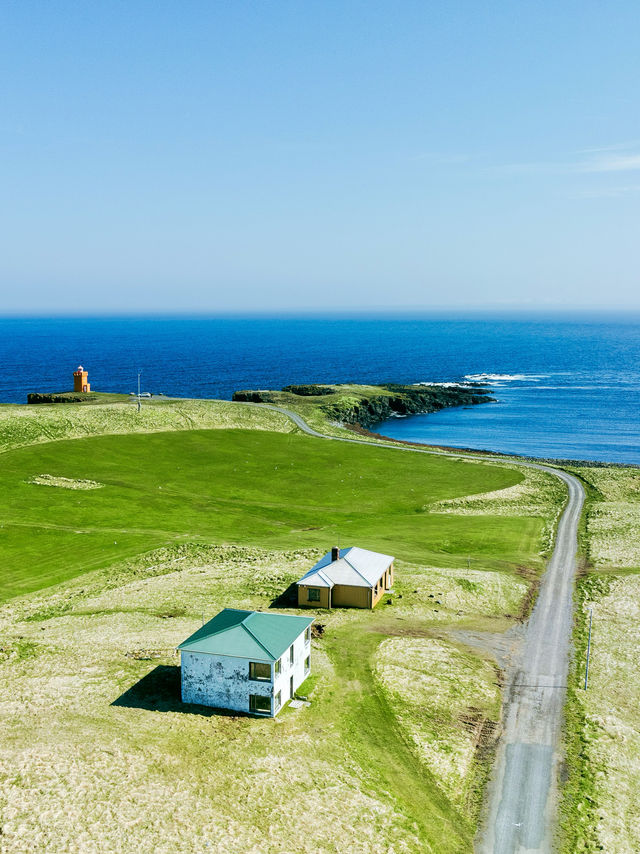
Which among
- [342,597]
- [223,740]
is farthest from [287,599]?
[223,740]

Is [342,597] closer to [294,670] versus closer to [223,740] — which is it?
[294,670]

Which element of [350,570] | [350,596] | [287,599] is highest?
[350,570]

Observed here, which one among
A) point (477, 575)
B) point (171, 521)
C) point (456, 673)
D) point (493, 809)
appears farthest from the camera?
point (171, 521)

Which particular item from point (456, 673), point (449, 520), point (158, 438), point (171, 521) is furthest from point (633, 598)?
point (158, 438)

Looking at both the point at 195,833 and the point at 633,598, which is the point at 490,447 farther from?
the point at 195,833

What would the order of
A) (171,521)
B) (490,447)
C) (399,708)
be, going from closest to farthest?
(399,708) < (171,521) < (490,447)

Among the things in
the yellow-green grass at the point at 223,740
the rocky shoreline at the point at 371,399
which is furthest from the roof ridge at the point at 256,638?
the rocky shoreline at the point at 371,399

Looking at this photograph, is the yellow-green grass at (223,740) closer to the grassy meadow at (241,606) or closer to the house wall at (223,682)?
the grassy meadow at (241,606)

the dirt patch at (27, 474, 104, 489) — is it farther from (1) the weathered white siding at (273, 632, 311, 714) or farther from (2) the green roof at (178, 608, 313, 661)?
(1) the weathered white siding at (273, 632, 311, 714)
